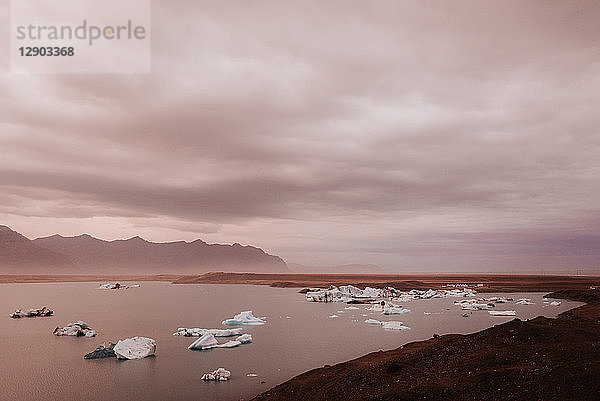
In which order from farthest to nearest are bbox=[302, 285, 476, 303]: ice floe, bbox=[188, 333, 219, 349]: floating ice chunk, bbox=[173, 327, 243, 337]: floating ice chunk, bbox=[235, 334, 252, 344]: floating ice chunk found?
bbox=[302, 285, 476, 303]: ice floe
bbox=[173, 327, 243, 337]: floating ice chunk
bbox=[235, 334, 252, 344]: floating ice chunk
bbox=[188, 333, 219, 349]: floating ice chunk

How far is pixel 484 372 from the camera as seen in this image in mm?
19766

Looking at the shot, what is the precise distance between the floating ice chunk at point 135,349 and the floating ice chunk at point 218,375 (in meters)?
8.75

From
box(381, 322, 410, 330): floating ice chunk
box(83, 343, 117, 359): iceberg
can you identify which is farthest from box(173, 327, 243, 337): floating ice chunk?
box(381, 322, 410, 330): floating ice chunk

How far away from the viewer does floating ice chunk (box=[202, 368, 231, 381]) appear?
26.5m

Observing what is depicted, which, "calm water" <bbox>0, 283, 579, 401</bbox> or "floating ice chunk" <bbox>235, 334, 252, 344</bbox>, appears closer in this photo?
"calm water" <bbox>0, 283, 579, 401</bbox>

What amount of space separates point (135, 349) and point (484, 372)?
86.7 feet

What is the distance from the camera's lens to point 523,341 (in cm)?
2434

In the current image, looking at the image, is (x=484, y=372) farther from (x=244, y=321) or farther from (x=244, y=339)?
(x=244, y=321)

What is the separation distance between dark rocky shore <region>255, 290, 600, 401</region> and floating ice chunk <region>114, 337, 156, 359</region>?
1462cm

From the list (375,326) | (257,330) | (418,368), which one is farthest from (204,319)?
(418,368)

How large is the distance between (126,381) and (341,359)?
1539 cm

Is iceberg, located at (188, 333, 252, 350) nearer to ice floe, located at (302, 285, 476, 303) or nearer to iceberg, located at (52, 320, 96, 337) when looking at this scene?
iceberg, located at (52, 320, 96, 337)

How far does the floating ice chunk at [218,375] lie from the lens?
26469mm

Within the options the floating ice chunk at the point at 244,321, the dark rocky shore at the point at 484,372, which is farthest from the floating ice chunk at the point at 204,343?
the floating ice chunk at the point at 244,321
